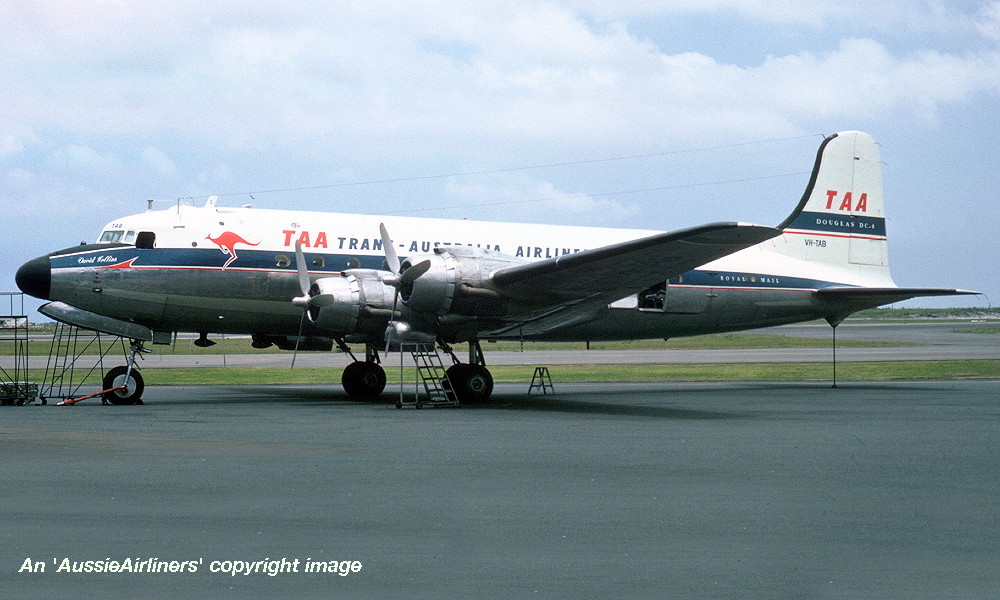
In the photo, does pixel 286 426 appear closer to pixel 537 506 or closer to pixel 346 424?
pixel 346 424

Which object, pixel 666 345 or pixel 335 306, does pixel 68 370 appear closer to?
pixel 335 306

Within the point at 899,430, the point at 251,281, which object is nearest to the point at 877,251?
the point at 899,430

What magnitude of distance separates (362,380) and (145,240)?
5840 millimetres

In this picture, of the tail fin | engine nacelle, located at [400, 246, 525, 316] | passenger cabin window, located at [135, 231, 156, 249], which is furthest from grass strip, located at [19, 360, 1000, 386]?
engine nacelle, located at [400, 246, 525, 316]

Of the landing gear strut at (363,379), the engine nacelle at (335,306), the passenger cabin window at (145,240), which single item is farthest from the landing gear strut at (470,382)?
the passenger cabin window at (145,240)

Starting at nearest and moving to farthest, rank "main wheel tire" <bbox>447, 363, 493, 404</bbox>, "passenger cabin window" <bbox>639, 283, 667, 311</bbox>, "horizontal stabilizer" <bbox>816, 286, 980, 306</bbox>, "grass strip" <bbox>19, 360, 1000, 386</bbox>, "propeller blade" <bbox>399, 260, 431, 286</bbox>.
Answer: "propeller blade" <bbox>399, 260, 431, 286</bbox> → "main wheel tire" <bbox>447, 363, 493, 404</bbox> → "passenger cabin window" <bbox>639, 283, 667, 311</bbox> → "horizontal stabilizer" <bbox>816, 286, 980, 306</bbox> → "grass strip" <bbox>19, 360, 1000, 386</bbox>

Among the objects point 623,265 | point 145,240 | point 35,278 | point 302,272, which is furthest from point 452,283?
point 35,278

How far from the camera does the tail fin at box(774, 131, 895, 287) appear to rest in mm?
27406

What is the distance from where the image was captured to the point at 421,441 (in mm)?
13852

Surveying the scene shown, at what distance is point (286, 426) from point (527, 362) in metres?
24.2

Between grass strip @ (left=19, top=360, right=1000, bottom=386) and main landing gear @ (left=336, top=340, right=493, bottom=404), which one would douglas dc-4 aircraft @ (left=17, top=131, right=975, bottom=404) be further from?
grass strip @ (left=19, top=360, right=1000, bottom=386)

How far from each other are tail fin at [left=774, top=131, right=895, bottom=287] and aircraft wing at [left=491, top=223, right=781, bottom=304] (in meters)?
8.74

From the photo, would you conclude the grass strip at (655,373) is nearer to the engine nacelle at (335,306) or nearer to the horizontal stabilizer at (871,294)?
the horizontal stabilizer at (871,294)

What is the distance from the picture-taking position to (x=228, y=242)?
73.3ft
